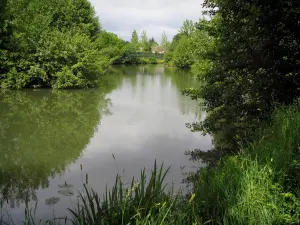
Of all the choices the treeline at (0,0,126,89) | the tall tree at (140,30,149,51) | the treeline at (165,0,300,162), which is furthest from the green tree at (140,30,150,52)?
the treeline at (165,0,300,162)

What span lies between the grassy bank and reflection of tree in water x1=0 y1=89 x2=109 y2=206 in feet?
7.84

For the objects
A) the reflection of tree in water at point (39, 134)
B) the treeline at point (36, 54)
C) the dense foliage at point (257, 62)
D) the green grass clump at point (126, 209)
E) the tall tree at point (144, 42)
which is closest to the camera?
the green grass clump at point (126, 209)

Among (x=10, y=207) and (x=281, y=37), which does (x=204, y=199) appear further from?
(x=281, y=37)

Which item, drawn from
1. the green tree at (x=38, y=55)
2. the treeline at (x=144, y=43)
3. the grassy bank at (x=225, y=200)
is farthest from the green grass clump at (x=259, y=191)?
the treeline at (x=144, y=43)

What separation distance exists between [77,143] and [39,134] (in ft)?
4.60

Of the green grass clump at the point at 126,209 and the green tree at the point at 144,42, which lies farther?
the green tree at the point at 144,42

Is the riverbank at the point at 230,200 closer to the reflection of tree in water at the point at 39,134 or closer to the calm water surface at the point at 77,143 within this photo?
the calm water surface at the point at 77,143

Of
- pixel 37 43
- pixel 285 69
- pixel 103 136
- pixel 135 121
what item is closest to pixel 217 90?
pixel 285 69

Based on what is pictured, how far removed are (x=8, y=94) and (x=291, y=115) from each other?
13516 mm

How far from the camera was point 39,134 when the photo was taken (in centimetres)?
857

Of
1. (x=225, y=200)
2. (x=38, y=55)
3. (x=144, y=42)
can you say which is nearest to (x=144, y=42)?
(x=144, y=42)

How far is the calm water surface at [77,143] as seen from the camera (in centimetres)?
522

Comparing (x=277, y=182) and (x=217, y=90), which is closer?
(x=277, y=182)

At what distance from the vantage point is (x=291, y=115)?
4.74 m
